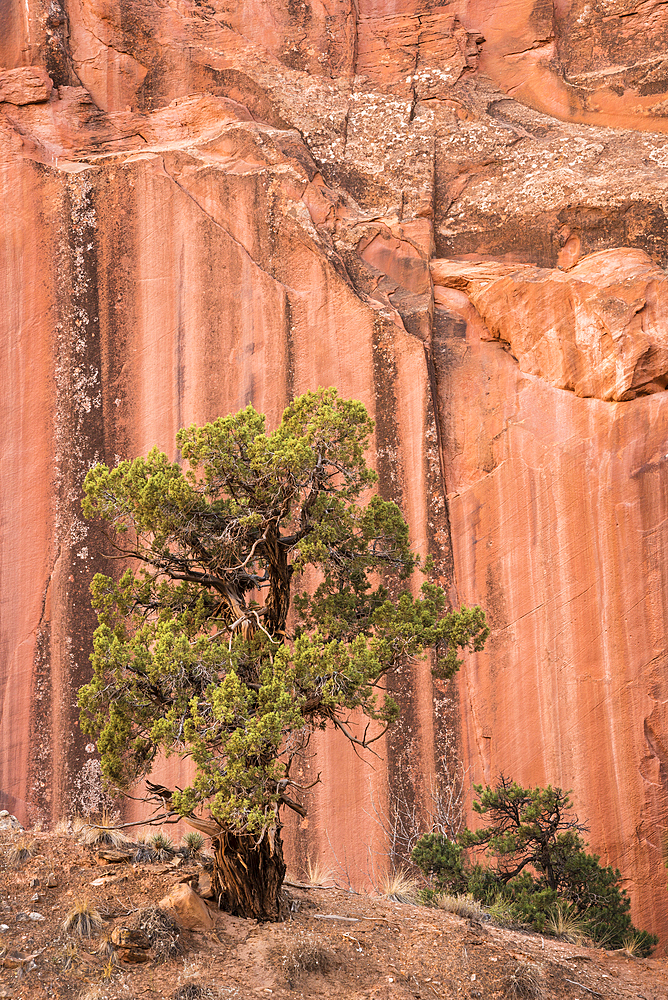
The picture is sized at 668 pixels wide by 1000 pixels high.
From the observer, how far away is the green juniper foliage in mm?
11891

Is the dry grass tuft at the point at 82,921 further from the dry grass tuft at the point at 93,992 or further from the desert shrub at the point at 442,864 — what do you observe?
the desert shrub at the point at 442,864

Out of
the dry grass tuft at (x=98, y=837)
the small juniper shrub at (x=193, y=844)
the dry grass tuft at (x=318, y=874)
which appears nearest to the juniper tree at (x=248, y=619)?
the dry grass tuft at (x=98, y=837)

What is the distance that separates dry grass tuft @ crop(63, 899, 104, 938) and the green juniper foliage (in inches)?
210

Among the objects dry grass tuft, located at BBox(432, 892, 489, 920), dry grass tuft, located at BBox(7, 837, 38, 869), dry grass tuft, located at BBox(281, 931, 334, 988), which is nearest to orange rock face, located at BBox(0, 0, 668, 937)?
dry grass tuft, located at BBox(432, 892, 489, 920)

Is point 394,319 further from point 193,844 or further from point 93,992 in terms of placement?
point 93,992

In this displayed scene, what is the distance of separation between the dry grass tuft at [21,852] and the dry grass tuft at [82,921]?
112cm

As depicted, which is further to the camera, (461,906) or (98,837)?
(461,906)

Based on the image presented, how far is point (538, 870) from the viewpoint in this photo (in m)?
12.8

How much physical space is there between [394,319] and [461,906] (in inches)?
411

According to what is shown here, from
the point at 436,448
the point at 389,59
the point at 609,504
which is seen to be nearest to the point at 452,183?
the point at 389,59

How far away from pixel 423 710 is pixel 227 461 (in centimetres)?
801

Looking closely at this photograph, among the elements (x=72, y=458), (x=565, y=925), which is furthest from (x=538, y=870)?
(x=72, y=458)

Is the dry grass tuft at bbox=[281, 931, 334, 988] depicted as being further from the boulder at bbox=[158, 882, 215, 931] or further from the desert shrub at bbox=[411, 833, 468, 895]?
the desert shrub at bbox=[411, 833, 468, 895]

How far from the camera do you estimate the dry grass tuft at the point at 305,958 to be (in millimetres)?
8570
